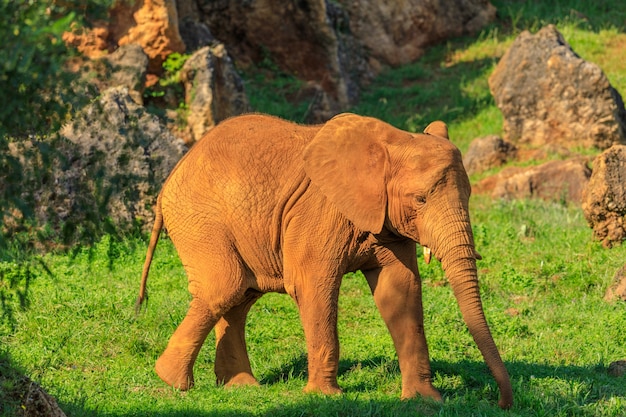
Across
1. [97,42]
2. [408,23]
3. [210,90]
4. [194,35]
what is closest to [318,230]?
[210,90]

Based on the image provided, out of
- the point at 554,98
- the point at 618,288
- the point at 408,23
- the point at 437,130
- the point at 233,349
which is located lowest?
the point at 408,23

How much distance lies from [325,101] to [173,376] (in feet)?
39.1

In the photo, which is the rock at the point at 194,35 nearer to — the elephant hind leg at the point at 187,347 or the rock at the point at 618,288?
the rock at the point at 618,288

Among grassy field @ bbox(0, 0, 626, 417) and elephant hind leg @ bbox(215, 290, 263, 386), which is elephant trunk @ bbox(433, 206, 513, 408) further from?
elephant hind leg @ bbox(215, 290, 263, 386)

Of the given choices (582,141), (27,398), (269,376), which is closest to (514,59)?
(582,141)

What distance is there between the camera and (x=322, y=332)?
28.8 feet

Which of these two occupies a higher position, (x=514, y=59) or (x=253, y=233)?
(x=253, y=233)

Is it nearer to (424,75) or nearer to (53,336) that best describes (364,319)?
(53,336)

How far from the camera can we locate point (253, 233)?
30.2 ft

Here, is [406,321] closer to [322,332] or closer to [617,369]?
[322,332]

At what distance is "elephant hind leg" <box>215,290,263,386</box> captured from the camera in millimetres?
9750

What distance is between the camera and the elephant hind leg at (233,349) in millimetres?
9750

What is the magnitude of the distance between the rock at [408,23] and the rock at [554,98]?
5600 mm

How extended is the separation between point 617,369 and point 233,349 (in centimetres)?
339
